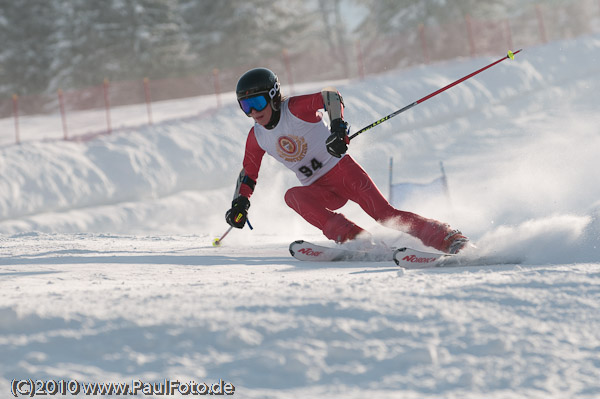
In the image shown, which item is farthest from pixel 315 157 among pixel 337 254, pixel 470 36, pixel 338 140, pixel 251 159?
pixel 470 36

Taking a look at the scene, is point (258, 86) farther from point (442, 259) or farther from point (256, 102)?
point (442, 259)

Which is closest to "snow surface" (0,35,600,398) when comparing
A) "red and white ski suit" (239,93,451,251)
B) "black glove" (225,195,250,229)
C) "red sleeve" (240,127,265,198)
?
"black glove" (225,195,250,229)

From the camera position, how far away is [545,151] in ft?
40.3

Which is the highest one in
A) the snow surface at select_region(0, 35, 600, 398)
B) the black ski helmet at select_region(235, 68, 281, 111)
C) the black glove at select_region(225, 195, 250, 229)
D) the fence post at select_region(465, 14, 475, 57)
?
the fence post at select_region(465, 14, 475, 57)

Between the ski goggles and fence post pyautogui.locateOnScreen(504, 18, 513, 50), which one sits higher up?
fence post pyautogui.locateOnScreen(504, 18, 513, 50)

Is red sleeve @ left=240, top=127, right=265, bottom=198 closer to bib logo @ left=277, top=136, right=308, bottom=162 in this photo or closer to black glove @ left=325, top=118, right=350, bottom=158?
bib logo @ left=277, top=136, right=308, bottom=162

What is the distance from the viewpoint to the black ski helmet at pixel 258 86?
4.55 m

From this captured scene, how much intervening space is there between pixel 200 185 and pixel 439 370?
10.2 meters

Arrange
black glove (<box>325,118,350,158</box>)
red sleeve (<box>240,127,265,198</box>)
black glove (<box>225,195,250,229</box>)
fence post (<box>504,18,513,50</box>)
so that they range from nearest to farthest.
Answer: black glove (<box>325,118,350,158</box>) < black glove (<box>225,195,250,229</box>) < red sleeve (<box>240,127,265,198</box>) < fence post (<box>504,18,513,50</box>)

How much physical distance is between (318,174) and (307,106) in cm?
50

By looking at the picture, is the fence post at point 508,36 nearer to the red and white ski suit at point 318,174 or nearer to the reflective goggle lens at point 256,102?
the red and white ski suit at point 318,174

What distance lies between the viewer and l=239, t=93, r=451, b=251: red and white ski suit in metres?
4.55

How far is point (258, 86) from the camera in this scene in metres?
4.56

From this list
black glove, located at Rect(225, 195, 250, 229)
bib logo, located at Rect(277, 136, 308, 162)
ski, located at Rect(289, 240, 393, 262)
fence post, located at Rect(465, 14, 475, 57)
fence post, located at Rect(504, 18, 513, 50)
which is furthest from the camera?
fence post, located at Rect(504, 18, 513, 50)
